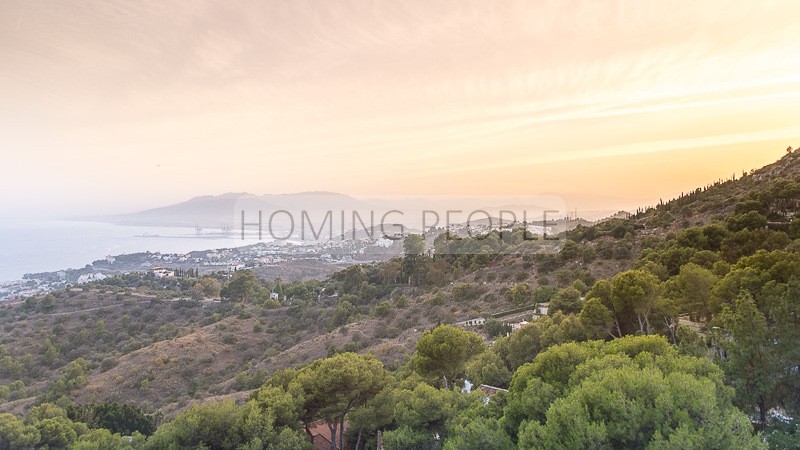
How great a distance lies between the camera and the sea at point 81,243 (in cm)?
6097

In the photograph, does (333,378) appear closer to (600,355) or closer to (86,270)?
(600,355)

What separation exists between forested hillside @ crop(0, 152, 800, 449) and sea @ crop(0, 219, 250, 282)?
42.4 metres

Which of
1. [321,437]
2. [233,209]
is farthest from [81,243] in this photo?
[321,437]

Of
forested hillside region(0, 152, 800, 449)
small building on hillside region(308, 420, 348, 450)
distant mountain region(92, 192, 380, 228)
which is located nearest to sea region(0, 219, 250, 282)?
distant mountain region(92, 192, 380, 228)

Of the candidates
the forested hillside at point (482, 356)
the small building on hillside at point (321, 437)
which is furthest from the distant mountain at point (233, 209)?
the small building on hillside at point (321, 437)

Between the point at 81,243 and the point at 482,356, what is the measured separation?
90.6 m

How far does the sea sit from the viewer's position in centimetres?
6097

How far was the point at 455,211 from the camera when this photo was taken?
1516 inches

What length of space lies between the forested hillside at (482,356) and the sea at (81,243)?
42.4 metres

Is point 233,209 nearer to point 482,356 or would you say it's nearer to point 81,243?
point 81,243

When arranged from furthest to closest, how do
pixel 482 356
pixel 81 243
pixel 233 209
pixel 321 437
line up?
1. pixel 81 243
2. pixel 233 209
3. pixel 482 356
4. pixel 321 437

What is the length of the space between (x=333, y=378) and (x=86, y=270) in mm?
62791

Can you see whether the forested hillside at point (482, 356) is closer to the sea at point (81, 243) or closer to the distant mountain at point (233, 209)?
the distant mountain at point (233, 209)

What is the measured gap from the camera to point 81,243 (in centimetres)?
7675
